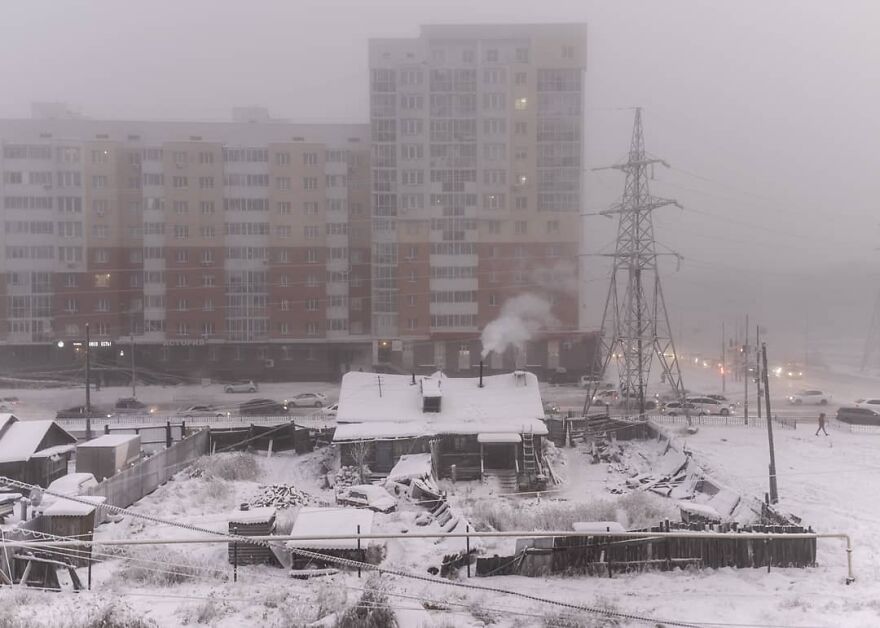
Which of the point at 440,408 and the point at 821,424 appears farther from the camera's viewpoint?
the point at 821,424

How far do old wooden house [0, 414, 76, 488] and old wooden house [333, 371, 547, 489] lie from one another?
867 cm

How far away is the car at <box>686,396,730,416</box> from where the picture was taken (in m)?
35.5

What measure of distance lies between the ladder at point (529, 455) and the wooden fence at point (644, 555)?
387 inches

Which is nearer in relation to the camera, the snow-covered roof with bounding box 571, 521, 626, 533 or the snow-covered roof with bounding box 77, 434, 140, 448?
the snow-covered roof with bounding box 571, 521, 626, 533

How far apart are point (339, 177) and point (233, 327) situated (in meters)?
13.6

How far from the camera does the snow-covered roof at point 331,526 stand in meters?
11.6

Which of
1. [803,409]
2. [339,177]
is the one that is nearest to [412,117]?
[339,177]

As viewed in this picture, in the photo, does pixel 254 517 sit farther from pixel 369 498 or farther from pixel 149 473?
pixel 149 473

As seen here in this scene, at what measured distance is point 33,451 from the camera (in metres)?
19.8

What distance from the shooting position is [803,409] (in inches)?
1467

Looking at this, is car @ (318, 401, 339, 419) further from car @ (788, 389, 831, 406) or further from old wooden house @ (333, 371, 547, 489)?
car @ (788, 389, 831, 406)

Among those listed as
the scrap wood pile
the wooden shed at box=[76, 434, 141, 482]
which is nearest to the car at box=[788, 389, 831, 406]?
the scrap wood pile

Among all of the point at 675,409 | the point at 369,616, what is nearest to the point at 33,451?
the point at 369,616

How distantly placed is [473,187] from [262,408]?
2257cm
